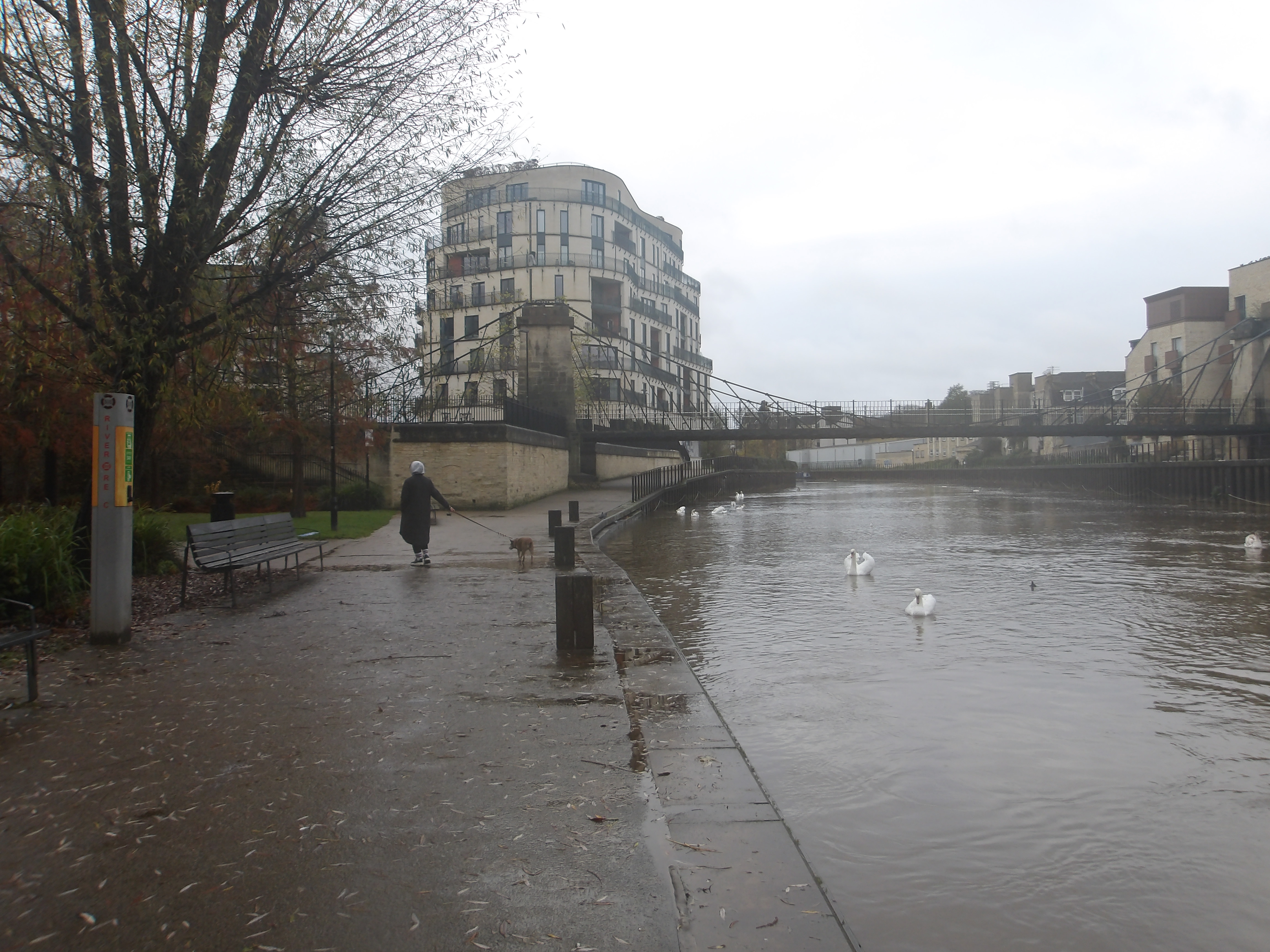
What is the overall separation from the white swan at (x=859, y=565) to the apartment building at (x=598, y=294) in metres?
19.9

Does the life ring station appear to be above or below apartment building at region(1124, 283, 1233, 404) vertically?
below

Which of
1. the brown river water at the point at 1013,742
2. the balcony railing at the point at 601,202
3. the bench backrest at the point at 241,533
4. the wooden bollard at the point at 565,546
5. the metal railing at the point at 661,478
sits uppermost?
the balcony railing at the point at 601,202

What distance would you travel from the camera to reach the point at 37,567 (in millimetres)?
8000

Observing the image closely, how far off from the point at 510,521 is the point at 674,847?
56.7ft

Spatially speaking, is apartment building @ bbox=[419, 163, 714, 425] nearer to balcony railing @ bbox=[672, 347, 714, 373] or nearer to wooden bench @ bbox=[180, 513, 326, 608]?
balcony railing @ bbox=[672, 347, 714, 373]

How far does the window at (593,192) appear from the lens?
60.8 meters

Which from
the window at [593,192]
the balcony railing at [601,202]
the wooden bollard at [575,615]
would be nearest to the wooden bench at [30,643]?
the wooden bollard at [575,615]

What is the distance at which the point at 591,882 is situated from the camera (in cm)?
318

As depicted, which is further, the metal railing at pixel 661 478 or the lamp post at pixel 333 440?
the metal railing at pixel 661 478

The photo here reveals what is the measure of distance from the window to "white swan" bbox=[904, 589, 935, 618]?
5478 cm

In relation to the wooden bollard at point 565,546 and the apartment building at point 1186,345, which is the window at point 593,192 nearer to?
the apartment building at point 1186,345

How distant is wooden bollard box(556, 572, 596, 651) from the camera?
22.5 feet

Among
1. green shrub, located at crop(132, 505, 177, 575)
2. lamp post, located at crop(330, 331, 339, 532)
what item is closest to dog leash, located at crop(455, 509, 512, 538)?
lamp post, located at crop(330, 331, 339, 532)

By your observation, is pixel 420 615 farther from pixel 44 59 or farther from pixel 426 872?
pixel 44 59
